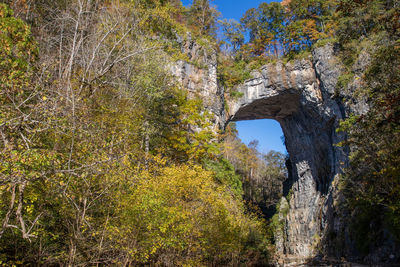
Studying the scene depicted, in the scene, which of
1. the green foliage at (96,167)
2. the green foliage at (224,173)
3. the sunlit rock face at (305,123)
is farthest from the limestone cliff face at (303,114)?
the green foliage at (96,167)

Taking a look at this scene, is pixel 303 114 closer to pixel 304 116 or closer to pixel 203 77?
pixel 304 116

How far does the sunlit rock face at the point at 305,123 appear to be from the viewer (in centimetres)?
1875

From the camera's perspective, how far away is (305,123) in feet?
75.8

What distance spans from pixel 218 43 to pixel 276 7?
6378mm

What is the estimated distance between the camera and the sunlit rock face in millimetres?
18750

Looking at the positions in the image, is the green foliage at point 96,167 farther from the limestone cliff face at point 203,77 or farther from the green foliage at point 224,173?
A: the limestone cliff face at point 203,77

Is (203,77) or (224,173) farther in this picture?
(203,77)

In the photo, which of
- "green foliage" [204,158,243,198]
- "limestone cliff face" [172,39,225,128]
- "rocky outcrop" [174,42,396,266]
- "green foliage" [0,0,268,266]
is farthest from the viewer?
"limestone cliff face" [172,39,225,128]

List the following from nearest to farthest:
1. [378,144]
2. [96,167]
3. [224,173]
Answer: [96,167]
[378,144]
[224,173]

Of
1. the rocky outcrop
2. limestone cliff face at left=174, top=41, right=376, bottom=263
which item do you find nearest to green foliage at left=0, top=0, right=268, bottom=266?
the rocky outcrop

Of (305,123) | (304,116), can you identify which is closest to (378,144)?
(304,116)

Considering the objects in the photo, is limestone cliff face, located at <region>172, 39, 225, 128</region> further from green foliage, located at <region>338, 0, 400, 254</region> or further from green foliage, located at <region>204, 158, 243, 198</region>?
green foliage, located at <region>338, 0, 400, 254</region>

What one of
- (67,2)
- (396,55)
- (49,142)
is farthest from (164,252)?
(67,2)

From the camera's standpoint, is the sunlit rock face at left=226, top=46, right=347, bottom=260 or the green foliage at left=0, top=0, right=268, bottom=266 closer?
the green foliage at left=0, top=0, right=268, bottom=266
